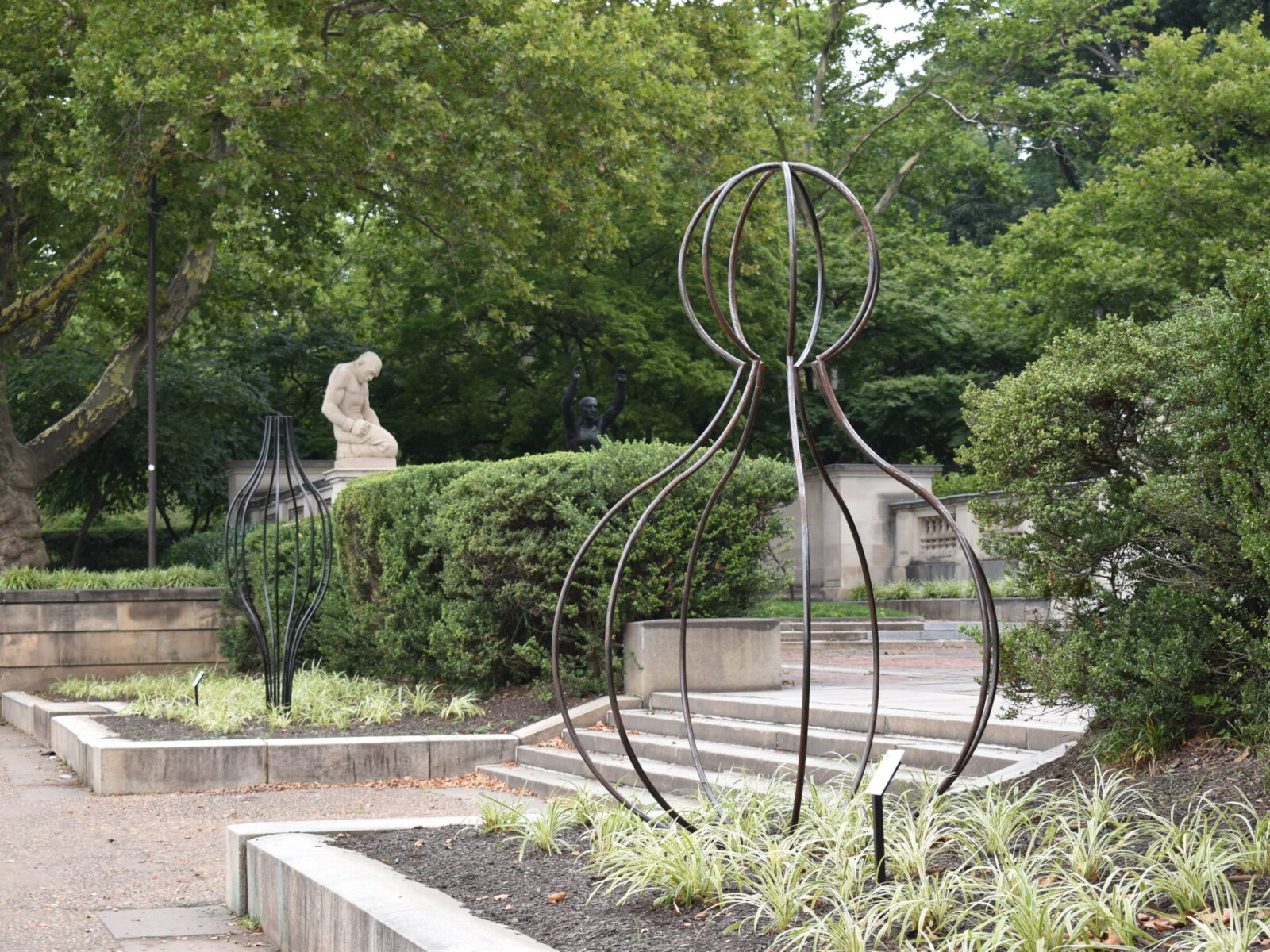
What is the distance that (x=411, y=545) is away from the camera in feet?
37.8

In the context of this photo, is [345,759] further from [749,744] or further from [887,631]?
[887,631]

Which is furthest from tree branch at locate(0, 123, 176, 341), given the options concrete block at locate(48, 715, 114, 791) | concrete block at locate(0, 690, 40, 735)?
concrete block at locate(48, 715, 114, 791)

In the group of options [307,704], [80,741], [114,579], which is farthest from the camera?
[114,579]

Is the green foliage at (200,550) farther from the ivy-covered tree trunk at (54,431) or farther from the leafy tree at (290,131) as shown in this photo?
the leafy tree at (290,131)

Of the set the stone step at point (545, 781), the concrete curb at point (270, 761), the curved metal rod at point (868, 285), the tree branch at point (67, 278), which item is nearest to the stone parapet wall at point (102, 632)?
the tree branch at point (67, 278)

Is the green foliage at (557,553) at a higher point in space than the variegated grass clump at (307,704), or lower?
higher

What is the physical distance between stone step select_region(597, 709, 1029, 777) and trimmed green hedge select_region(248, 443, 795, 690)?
103cm

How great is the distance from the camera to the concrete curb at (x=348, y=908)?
3768mm

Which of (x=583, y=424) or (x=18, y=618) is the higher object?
(x=583, y=424)

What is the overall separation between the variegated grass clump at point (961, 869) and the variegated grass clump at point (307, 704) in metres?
5.27

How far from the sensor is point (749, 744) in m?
8.28

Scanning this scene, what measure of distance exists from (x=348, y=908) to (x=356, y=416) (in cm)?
1425

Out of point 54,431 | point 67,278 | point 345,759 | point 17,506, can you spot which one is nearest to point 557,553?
point 345,759

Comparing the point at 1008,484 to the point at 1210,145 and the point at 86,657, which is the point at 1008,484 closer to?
the point at 86,657
